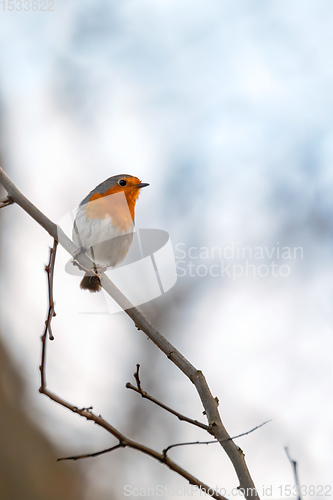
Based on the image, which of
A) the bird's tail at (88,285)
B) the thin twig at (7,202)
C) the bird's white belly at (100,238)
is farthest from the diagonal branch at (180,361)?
the bird's tail at (88,285)

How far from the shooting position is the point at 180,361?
2.05 meters

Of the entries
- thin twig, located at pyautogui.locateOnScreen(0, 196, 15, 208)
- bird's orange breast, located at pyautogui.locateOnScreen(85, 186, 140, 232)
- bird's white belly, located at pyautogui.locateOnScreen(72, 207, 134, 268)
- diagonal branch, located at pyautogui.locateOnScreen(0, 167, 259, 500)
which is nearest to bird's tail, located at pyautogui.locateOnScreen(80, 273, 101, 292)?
bird's white belly, located at pyautogui.locateOnScreen(72, 207, 134, 268)

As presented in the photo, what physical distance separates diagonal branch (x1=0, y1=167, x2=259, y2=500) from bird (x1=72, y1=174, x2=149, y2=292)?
1.77 meters

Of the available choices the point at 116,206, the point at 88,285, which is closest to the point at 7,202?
the point at 116,206

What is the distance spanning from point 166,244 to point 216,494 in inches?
105

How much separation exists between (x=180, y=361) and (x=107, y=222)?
2289 mm

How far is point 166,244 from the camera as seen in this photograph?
414 cm

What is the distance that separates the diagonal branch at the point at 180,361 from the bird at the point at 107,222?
69.5 inches

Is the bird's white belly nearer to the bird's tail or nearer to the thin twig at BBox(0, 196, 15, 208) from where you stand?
the bird's tail

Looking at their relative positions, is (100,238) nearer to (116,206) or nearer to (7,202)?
(116,206)

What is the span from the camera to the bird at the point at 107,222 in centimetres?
416

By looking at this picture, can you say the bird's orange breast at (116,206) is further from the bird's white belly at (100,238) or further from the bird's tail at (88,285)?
the bird's tail at (88,285)

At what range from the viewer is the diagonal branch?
1.74m

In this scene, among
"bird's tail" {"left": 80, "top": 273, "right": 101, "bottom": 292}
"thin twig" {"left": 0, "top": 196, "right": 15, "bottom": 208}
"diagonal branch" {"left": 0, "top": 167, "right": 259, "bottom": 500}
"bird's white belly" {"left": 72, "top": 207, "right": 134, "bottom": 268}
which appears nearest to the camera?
"diagonal branch" {"left": 0, "top": 167, "right": 259, "bottom": 500}
